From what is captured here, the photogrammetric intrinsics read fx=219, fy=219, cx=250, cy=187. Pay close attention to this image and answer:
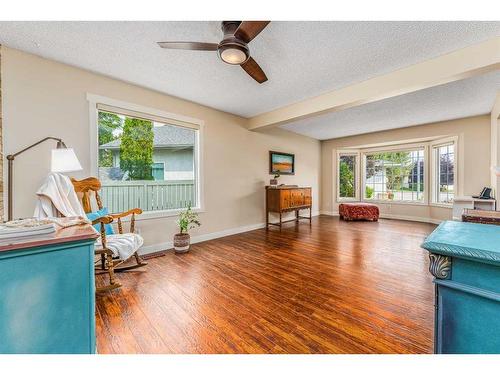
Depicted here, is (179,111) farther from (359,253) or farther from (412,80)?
(359,253)

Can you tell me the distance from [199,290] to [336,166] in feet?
19.1

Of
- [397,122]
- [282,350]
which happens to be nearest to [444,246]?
[282,350]

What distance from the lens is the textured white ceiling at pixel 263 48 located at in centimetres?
192

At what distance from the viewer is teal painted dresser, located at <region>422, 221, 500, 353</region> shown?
70 cm

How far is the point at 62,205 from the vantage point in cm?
196

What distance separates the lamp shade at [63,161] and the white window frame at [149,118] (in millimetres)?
692

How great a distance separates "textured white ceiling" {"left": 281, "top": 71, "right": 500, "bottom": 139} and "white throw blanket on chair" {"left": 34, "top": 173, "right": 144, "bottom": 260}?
406 centimetres

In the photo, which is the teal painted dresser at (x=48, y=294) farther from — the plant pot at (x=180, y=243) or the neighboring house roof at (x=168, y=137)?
the neighboring house roof at (x=168, y=137)

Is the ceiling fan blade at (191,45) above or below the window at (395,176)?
above

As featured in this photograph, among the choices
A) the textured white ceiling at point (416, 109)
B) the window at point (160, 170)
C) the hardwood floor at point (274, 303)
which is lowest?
the hardwood floor at point (274, 303)

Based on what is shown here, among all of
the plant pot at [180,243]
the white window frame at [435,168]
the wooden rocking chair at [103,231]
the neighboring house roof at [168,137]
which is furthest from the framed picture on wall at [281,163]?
the white window frame at [435,168]

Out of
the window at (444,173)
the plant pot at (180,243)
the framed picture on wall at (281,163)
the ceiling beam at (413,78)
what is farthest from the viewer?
the framed picture on wall at (281,163)

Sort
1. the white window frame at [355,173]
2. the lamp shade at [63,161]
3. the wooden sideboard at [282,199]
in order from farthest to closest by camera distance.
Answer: the white window frame at [355,173]
the wooden sideboard at [282,199]
the lamp shade at [63,161]
